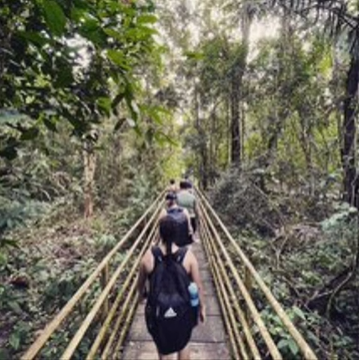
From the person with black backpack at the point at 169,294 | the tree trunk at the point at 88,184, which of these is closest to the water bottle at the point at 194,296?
the person with black backpack at the point at 169,294

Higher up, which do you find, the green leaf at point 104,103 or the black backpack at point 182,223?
the green leaf at point 104,103

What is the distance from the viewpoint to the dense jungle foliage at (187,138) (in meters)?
1.65

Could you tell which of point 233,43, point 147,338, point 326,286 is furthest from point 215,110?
point 147,338

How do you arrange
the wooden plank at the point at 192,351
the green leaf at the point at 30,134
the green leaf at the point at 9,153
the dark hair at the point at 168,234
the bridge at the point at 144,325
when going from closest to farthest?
1. the green leaf at the point at 30,134
2. the green leaf at the point at 9,153
3. the dark hair at the point at 168,234
4. the bridge at the point at 144,325
5. the wooden plank at the point at 192,351

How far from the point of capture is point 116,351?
374 cm

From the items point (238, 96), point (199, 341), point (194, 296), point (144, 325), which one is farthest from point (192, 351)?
point (238, 96)

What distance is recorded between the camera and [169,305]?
9.13 ft

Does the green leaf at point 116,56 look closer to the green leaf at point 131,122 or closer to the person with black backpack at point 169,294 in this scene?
the green leaf at point 131,122

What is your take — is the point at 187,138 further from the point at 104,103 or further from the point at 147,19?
the point at 147,19

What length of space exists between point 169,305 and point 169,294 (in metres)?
0.06

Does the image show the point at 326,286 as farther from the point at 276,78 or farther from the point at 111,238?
the point at 276,78

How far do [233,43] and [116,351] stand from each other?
1080 centimetres

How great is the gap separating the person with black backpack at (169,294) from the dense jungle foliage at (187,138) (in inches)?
30.5

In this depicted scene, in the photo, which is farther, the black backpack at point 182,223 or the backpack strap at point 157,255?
the black backpack at point 182,223
